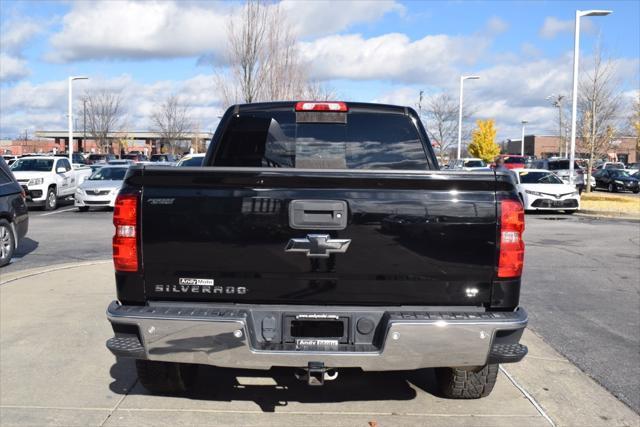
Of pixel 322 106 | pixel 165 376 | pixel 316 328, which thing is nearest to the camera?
pixel 316 328

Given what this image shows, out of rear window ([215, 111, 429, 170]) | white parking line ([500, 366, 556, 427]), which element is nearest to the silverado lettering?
rear window ([215, 111, 429, 170])

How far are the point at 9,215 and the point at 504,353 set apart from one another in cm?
850

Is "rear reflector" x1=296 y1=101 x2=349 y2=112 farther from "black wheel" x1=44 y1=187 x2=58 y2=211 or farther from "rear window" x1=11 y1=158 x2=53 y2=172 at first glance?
"rear window" x1=11 y1=158 x2=53 y2=172

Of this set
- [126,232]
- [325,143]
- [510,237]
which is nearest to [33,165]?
[325,143]

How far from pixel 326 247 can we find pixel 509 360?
4.07ft

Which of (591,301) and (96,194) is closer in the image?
(591,301)

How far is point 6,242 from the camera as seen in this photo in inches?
387

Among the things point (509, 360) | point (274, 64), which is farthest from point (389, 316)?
point (274, 64)

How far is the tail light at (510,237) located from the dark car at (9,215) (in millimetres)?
8325

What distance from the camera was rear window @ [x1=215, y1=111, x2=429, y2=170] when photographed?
5133mm

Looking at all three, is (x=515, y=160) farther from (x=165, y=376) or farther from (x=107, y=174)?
(x=165, y=376)

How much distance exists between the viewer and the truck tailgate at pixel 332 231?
3.59m

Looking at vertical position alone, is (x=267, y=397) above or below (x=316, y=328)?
below

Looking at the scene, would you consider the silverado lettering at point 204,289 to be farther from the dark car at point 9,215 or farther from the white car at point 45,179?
the white car at point 45,179
